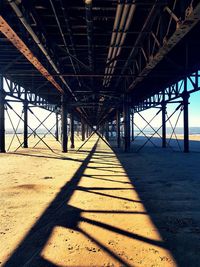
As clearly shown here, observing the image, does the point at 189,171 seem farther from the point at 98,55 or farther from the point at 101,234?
the point at 101,234

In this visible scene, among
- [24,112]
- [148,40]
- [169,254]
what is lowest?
[169,254]

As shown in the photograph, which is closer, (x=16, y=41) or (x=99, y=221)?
(x=99, y=221)

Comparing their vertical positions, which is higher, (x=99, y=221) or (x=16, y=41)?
(x=16, y=41)

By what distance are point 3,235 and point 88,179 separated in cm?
481

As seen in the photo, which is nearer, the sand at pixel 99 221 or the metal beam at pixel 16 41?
the sand at pixel 99 221

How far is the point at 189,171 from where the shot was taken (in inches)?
418

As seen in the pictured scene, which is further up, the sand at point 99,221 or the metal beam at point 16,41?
the metal beam at point 16,41

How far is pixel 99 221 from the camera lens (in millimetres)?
4988

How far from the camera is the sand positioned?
3.64 meters

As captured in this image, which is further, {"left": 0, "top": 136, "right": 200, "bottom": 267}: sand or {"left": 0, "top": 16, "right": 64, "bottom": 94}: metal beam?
{"left": 0, "top": 16, "right": 64, "bottom": 94}: metal beam

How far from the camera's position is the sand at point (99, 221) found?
3641 millimetres

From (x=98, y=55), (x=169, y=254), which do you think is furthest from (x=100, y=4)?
(x=169, y=254)

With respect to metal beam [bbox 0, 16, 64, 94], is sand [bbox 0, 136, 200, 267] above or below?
below

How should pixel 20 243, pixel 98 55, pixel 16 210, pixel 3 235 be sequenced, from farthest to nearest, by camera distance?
pixel 98 55 → pixel 16 210 → pixel 3 235 → pixel 20 243
